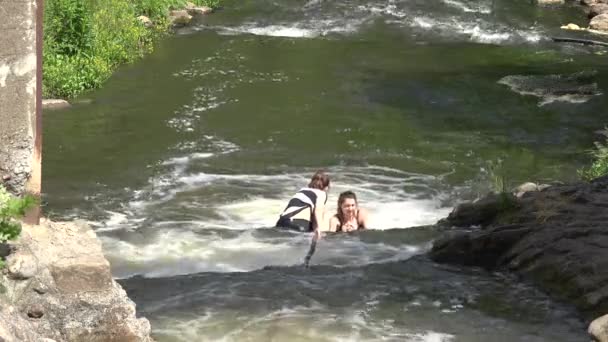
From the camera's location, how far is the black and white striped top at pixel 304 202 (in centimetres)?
1200

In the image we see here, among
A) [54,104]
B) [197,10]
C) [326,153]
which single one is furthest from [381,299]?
[197,10]

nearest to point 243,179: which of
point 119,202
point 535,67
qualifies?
point 119,202

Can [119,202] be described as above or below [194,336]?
below

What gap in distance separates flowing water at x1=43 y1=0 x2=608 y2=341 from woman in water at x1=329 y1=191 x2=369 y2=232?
444 mm

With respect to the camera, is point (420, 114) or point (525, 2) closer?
point (420, 114)

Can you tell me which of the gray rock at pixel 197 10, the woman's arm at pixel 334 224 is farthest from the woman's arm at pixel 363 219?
the gray rock at pixel 197 10

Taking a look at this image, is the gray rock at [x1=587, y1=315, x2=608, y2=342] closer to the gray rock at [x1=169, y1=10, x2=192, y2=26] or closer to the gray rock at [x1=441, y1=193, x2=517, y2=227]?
the gray rock at [x1=441, y1=193, x2=517, y2=227]

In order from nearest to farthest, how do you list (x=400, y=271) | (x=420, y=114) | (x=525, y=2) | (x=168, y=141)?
(x=400, y=271) < (x=168, y=141) < (x=420, y=114) < (x=525, y=2)

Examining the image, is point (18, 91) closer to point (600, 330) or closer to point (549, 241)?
point (600, 330)

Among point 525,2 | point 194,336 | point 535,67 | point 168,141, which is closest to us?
point 194,336

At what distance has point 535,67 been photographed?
2216cm

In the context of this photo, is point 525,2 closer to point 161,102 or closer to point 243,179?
point 161,102

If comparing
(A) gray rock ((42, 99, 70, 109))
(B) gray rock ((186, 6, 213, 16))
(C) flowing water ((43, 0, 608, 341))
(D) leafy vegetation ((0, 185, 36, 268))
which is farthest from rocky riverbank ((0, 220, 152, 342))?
(B) gray rock ((186, 6, 213, 16))

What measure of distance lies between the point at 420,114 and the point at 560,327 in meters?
10.4
